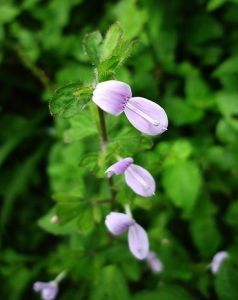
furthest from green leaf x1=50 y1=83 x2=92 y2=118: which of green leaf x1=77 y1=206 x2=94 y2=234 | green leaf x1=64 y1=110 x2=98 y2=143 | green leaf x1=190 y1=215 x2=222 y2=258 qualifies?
green leaf x1=190 y1=215 x2=222 y2=258

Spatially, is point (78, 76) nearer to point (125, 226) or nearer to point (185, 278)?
point (185, 278)

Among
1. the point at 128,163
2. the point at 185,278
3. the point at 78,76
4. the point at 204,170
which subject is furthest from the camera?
the point at 78,76

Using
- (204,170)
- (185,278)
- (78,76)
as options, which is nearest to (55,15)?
(78,76)

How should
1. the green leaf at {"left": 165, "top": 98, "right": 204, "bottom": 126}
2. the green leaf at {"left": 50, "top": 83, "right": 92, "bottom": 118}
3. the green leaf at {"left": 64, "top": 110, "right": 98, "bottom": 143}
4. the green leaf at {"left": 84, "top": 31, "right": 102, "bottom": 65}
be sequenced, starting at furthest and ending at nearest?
the green leaf at {"left": 165, "top": 98, "right": 204, "bottom": 126} < the green leaf at {"left": 64, "top": 110, "right": 98, "bottom": 143} < the green leaf at {"left": 84, "top": 31, "right": 102, "bottom": 65} < the green leaf at {"left": 50, "top": 83, "right": 92, "bottom": 118}

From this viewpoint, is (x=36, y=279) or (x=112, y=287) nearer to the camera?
(x=112, y=287)

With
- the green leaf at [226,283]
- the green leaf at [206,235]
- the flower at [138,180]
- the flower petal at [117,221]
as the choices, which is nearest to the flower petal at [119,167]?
the flower at [138,180]

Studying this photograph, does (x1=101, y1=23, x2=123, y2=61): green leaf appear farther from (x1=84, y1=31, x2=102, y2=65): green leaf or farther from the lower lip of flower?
the lower lip of flower

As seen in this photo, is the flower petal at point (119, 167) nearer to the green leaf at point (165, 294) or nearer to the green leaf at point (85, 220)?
the green leaf at point (85, 220)
